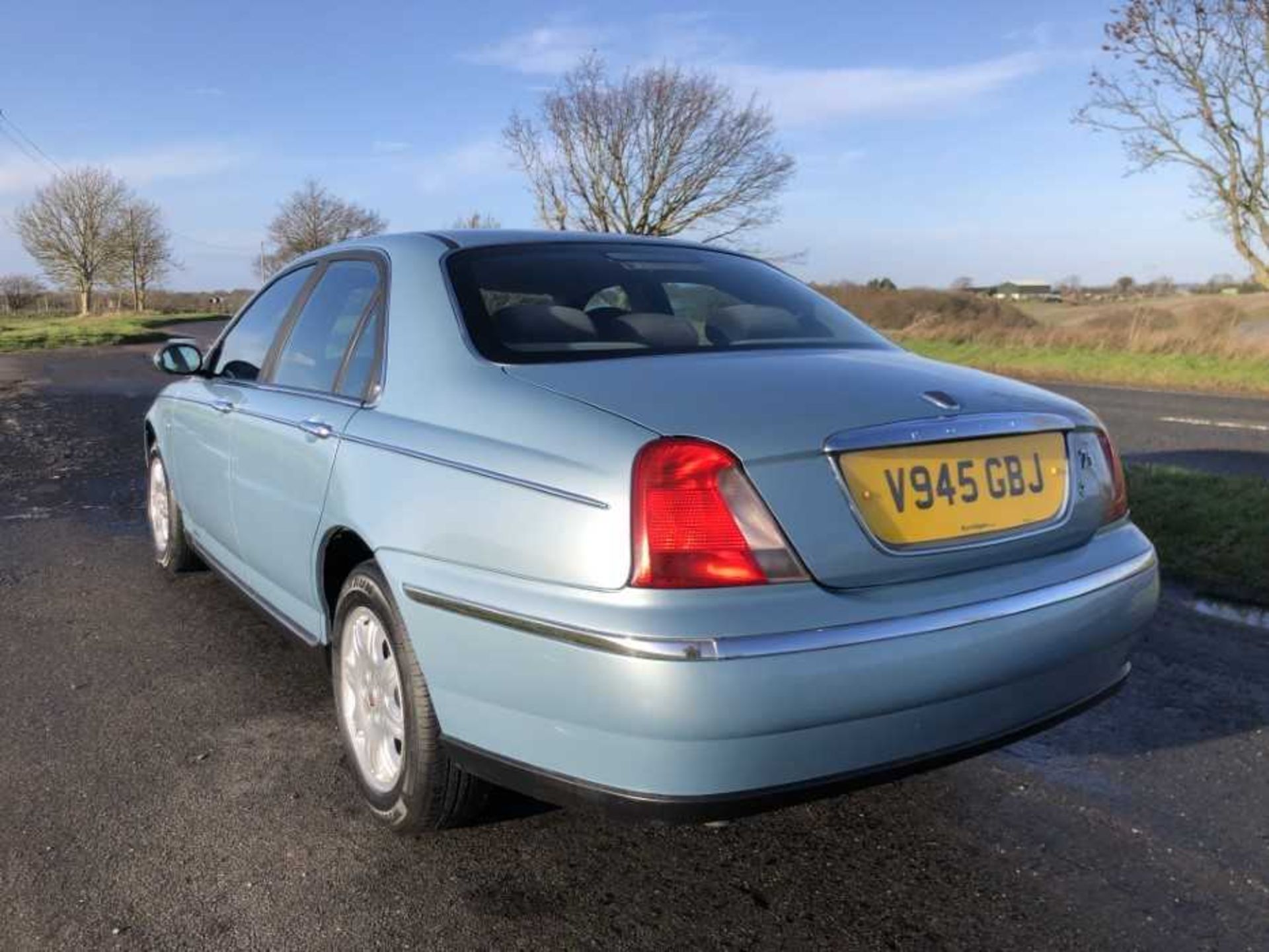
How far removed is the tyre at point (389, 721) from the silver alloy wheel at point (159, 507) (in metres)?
2.50

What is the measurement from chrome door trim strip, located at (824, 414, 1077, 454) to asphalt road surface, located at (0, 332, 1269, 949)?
107 cm

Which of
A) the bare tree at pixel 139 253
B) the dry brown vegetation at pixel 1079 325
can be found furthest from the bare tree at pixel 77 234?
the dry brown vegetation at pixel 1079 325

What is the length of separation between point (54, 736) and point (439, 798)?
1559 millimetres

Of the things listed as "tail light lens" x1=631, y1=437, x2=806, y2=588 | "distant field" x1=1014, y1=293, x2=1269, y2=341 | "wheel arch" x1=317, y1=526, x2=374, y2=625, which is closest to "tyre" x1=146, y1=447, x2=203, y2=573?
"wheel arch" x1=317, y1=526, x2=374, y2=625

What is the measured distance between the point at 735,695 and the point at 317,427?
1.64 m

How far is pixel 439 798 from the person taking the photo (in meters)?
2.48

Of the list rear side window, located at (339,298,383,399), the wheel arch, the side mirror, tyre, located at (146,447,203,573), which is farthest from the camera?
tyre, located at (146,447,203,573)

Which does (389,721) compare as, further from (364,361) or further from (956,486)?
(956,486)

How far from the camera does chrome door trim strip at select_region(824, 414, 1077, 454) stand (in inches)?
83.4

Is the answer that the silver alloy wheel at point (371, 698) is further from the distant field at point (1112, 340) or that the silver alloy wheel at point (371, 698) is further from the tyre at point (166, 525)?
the distant field at point (1112, 340)

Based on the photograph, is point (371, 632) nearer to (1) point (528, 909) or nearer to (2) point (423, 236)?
(1) point (528, 909)

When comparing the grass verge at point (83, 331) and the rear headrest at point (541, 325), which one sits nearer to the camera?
the rear headrest at point (541, 325)

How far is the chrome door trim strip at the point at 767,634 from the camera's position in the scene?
1.92 metres

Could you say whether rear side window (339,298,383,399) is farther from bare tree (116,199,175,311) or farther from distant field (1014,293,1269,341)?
bare tree (116,199,175,311)
